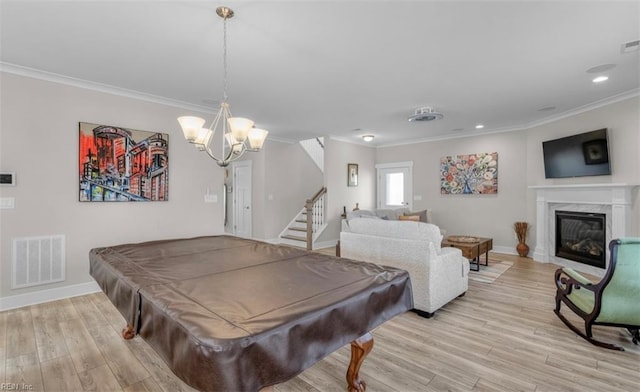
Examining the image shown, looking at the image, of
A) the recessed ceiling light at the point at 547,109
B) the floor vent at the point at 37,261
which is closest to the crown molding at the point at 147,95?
the recessed ceiling light at the point at 547,109

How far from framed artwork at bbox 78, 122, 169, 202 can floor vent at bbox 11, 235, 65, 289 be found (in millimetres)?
600

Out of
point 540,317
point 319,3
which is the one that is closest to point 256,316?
point 319,3

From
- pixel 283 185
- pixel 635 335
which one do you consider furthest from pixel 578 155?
pixel 283 185

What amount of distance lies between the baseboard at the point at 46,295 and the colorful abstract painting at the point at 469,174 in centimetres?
665

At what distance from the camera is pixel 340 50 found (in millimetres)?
2705

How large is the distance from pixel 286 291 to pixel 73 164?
11.5 ft

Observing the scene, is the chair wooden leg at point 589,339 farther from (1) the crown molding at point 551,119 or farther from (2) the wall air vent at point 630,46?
(1) the crown molding at point 551,119

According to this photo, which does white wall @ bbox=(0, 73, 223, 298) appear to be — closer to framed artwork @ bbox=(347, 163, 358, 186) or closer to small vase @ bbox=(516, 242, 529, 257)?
framed artwork @ bbox=(347, 163, 358, 186)

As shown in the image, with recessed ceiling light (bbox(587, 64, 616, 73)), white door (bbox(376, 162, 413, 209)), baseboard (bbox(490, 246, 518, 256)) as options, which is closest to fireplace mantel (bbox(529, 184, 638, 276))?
baseboard (bbox(490, 246, 518, 256))

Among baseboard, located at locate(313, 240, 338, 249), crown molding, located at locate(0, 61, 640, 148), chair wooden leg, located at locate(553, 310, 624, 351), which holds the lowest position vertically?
chair wooden leg, located at locate(553, 310, 624, 351)

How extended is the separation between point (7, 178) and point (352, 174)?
589cm

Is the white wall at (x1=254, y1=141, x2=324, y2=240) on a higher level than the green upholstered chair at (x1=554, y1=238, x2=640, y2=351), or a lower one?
higher

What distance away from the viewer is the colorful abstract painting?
605 centimetres

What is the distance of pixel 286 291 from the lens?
1.45 m
